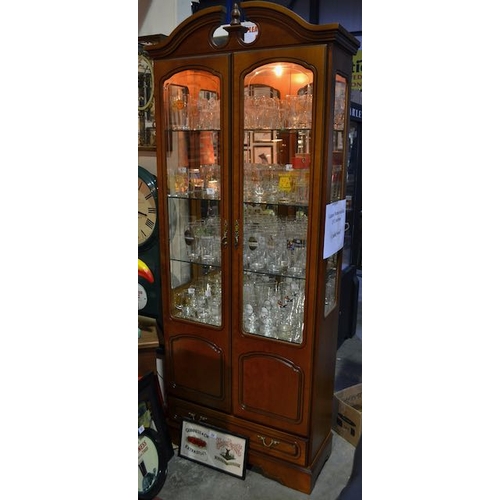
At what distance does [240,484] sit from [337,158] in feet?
5.65

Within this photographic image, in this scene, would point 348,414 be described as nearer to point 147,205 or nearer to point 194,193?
point 194,193

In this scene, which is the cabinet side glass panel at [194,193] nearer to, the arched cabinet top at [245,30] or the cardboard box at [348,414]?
the arched cabinet top at [245,30]

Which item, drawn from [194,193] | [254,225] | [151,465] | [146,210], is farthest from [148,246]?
[151,465]

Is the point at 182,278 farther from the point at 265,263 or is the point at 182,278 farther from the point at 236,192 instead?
the point at 236,192

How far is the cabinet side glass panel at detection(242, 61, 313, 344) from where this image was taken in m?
2.09

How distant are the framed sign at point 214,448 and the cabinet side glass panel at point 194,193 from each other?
60 cm

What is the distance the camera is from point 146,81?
242 centimetres

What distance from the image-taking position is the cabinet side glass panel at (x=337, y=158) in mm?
1991

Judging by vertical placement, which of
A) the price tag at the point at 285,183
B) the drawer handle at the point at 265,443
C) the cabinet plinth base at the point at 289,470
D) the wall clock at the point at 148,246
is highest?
the price tag at the point at 285,183

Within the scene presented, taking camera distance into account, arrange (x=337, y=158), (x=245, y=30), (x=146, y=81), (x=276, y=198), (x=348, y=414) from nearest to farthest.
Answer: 1. (x=245, y=30)
2. (x=337, y=158)
3. (x=276, y=198)
4. (x=146, y=81)
5. (x=348, y=414)

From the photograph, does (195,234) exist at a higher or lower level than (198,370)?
higher

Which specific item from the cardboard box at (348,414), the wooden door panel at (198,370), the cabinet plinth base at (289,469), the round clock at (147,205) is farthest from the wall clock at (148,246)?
the cardboard box at (348,414)

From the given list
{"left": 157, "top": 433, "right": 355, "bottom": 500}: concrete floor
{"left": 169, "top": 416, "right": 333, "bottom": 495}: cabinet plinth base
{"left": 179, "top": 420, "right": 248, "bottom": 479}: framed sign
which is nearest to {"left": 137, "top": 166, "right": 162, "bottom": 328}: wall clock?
{"left": 179, "top": 420, "right": 248, "bottom": 479}: framed sign
